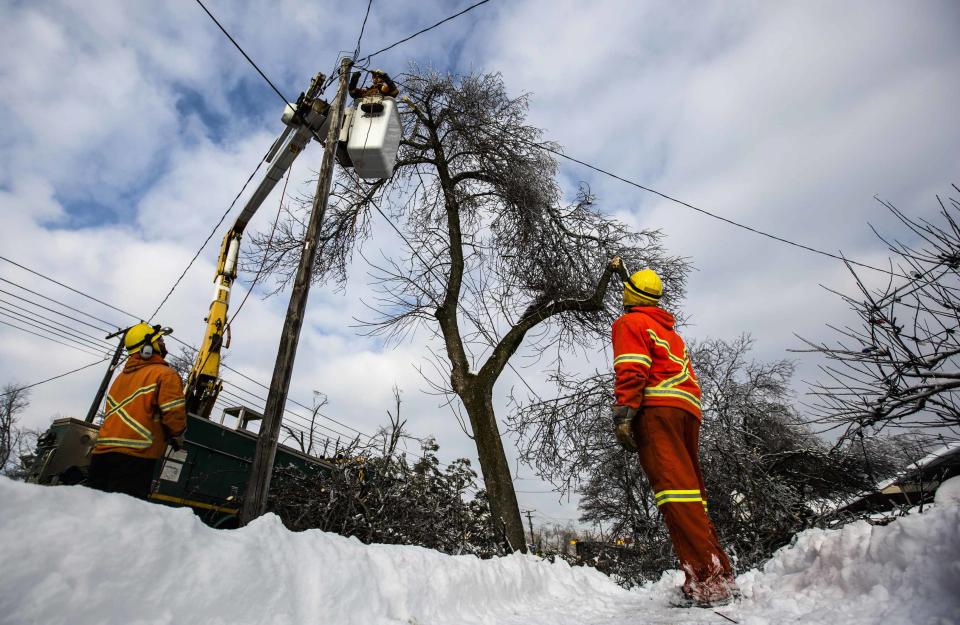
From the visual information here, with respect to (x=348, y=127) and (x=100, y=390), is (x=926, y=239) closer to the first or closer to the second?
(x=348, y=127)

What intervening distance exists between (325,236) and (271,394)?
17.9 ft

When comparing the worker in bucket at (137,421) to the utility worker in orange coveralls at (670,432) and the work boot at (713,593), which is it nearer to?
the utility worker in orange coveralls at (670,432)

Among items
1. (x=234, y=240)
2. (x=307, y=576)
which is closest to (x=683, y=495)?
(x=307, y=576)

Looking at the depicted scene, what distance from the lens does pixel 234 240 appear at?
27.3ft

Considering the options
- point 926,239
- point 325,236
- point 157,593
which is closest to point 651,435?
point 926,239

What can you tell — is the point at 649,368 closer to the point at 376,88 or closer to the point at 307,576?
the point at 307,576

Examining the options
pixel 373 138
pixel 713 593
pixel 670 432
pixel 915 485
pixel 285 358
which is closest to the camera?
pixel 713 593

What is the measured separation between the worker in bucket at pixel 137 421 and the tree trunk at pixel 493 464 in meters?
3.70

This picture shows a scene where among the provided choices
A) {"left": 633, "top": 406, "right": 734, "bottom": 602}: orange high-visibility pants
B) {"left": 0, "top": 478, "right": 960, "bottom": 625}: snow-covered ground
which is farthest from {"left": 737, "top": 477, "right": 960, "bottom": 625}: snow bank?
{"left": 633, "top": 406, "right": 734, "bottom": 602}: orange high-visibility pants

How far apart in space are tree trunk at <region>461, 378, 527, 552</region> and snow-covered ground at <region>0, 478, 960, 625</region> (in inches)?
126

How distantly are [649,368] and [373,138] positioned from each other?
385 centimetres

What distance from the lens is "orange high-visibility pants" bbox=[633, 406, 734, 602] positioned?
2719 mm

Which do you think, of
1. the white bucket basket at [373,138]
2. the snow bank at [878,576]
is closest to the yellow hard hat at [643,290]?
the snow bank at [878,576]

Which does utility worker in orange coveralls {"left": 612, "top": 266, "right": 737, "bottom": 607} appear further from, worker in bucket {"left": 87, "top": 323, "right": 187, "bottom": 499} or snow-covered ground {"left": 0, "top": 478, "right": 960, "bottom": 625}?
worker in bucket {"left": 87, "top": 323, "right": 187, "bottom": 499}
